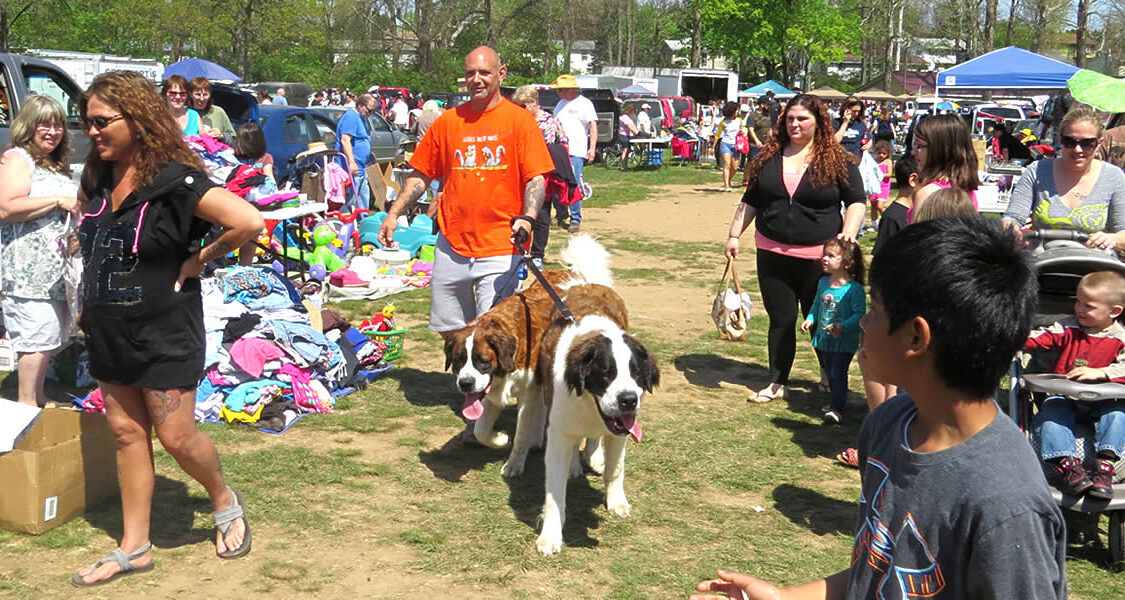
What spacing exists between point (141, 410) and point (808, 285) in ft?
14.6

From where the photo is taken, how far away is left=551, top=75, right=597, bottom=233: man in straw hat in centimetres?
1522

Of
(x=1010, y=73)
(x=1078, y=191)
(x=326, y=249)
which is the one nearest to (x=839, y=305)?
(x=1078, y=191)

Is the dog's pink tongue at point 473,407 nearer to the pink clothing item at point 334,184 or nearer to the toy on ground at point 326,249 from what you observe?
the toy on ground at point 326,249

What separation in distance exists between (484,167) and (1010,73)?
2244 centimetres

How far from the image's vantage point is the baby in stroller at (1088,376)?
14.8 feet

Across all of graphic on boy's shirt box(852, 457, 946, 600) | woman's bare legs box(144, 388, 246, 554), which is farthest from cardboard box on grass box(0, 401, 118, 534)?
graphic on boy's shirt box(852, 457, 946, 600)

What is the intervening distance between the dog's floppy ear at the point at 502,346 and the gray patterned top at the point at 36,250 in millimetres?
2626

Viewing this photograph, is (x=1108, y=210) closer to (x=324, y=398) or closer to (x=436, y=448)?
(x=436, y=448)

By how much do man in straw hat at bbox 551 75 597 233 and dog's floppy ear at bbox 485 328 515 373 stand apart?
9397mm

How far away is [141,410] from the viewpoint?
4.22m

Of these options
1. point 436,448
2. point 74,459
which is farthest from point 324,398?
point 74,459

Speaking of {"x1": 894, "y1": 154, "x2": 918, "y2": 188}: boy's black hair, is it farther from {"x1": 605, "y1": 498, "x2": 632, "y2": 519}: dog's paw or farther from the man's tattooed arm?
the man's tattooed arm

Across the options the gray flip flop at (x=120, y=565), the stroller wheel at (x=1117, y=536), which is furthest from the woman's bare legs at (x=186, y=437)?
the stroller wheel at (x=1117, y=536)

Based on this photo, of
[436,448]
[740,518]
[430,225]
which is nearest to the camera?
[740,518]
